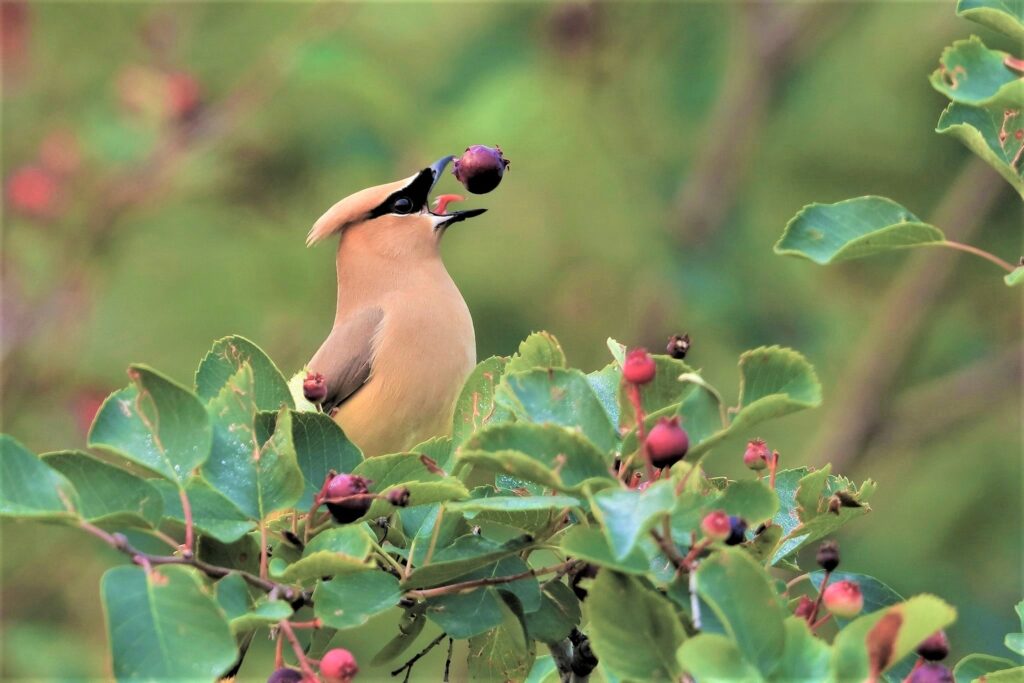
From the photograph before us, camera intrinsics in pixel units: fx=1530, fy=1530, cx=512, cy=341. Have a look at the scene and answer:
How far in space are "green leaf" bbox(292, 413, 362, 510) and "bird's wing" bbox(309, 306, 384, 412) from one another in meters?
1.87

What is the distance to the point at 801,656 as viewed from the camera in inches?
73.6

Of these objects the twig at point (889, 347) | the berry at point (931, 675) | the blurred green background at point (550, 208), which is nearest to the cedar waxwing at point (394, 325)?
the berry at point (931, 675)

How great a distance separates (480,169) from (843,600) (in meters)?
1.69

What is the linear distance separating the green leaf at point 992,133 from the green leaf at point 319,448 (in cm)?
111

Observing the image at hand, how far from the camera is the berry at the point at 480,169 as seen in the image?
346cm

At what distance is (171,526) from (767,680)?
1014mm

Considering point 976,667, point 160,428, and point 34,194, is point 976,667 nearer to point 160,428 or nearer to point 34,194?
point 160,428

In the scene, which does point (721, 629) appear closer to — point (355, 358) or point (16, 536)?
point (355, 358)

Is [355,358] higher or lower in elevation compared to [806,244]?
lower

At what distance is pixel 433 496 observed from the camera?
2195 millimetres

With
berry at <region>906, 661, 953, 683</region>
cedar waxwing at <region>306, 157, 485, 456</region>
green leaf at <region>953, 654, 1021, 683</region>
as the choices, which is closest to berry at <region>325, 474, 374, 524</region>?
berry at <region>906, 661, 953, 683</region>

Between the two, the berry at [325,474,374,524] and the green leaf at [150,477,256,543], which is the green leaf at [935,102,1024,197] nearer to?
the berry at [325,474,374,524]

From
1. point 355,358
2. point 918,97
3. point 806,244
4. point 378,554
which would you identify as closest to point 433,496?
point 378,554

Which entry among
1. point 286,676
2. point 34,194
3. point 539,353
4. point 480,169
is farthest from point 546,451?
point 34,194
